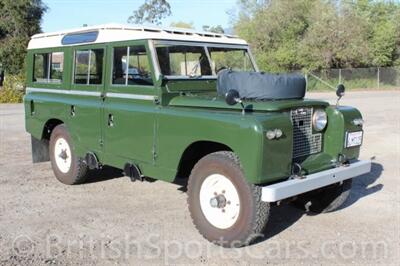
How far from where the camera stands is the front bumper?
4738 millimetres

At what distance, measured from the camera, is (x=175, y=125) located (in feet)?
18.2

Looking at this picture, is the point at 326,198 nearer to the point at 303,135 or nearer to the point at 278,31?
the point at 303,135

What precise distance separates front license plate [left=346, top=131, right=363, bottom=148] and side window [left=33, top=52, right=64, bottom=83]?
14.0ft

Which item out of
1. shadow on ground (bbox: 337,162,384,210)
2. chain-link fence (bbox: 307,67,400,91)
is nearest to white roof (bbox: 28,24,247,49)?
shadow on ground (bbox: 337,162,384,210)

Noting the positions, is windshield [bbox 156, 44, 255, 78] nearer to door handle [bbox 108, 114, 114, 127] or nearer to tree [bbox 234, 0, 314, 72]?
door handle [bbox 108, 114, 114, 127]

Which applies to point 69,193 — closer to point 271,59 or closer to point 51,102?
point 51,102

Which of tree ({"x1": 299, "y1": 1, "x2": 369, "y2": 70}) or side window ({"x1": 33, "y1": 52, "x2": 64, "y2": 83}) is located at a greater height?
tree ({"x1": 299, "y1": 1, "x2": 369, "y2": 70})

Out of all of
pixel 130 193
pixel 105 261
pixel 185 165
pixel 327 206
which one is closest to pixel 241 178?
pixel 185 165

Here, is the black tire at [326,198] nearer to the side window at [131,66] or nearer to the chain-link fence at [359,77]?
the side window at [131,66]

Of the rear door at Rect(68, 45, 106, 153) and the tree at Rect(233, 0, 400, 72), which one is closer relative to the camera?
→ the rear door at Rect(68, 45, 106, 153)

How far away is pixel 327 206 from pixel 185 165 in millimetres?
1903

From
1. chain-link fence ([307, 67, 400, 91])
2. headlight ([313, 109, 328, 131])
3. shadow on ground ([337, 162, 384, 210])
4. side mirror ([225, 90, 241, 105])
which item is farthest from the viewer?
chain-link fence ([307, 67, 400, 91])

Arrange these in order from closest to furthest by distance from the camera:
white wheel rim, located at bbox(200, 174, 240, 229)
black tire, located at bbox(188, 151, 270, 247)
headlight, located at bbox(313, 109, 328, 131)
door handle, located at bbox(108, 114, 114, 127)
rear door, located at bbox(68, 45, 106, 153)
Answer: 1. black tire, located at bbox(188, 151, 270, 247)
2. white wheel rim, located at bbox(200, 174, 240, 229)
3. headlight, located at bbox(313, 109, 328, 131)
4. door handle, located at bbox(108, 114, 114, 127)
5. rear door, located at bbox(68, 45, 106, 153)

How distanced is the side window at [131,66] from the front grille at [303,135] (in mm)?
1750
